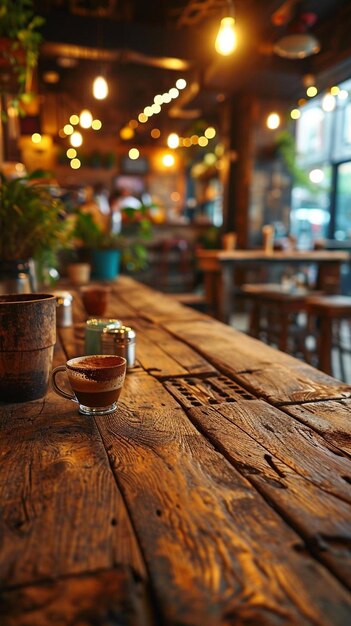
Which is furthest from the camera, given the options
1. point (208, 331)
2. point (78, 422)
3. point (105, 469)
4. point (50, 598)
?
point (208, 331)

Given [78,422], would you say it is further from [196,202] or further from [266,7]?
[196,202]

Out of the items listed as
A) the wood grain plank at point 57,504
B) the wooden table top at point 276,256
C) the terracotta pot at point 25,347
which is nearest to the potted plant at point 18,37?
the terracotta pot at point 25,347

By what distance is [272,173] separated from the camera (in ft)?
25.7

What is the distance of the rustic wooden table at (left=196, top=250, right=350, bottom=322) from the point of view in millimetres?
4902

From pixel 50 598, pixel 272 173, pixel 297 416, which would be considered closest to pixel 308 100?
pixel 272 173

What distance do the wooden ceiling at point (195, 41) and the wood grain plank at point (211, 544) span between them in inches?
206

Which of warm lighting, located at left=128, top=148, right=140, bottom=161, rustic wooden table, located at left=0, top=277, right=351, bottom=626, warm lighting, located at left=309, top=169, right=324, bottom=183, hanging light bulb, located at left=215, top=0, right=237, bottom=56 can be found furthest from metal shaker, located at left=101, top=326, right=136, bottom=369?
warm lighting, located at left=128, top=148, right=140, bottom=161

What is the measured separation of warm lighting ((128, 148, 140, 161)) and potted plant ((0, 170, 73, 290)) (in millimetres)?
9219

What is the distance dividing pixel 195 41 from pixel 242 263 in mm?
3368

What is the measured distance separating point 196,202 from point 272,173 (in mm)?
5711

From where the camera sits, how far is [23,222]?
2.23 m

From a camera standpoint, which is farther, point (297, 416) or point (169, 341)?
point (169, 341)

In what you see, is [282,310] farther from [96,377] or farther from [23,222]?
[96,377]

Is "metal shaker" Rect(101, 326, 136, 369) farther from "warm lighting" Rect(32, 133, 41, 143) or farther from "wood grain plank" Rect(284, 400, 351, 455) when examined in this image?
"warm lighting" Rect(32, 133, 41, 143)
